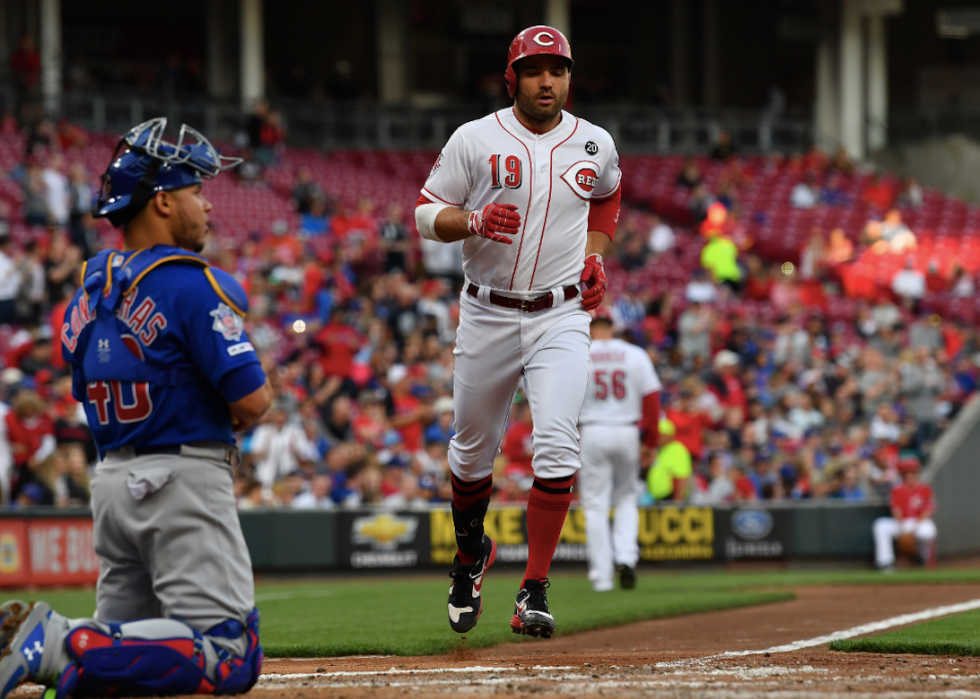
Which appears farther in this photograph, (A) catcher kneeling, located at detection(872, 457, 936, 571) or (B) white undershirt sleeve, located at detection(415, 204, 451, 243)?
(A) catcher kneeling, located at detection(872, 457, 936, 571)

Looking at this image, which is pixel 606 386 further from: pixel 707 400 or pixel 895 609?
pixel 707 400

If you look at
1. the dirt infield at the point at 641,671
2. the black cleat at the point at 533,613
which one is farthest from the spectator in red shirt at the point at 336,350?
→ the black cleat at the point at 533,613

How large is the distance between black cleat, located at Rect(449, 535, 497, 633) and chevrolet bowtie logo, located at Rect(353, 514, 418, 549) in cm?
812

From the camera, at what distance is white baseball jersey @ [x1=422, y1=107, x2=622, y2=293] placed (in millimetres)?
5773

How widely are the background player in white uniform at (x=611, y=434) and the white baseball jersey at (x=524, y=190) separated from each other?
4.32 meters

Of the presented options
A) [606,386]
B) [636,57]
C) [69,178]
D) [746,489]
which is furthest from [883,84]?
[606,386]

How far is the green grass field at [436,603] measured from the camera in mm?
6312

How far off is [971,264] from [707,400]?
9.44m

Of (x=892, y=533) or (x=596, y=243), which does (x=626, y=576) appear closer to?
(x=596, y=243)

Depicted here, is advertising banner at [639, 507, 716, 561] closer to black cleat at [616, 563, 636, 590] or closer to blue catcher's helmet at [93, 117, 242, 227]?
black cleat at [616, 563, 636, 590]

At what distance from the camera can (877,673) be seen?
4.55 meters

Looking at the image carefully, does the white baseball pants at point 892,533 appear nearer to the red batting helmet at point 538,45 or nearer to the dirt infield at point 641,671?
the dirt infield at point 641,671

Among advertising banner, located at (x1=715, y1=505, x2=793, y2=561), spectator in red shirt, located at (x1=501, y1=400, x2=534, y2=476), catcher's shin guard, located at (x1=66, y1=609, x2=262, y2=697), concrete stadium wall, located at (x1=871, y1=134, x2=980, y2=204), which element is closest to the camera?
catcher's shin guard, located at (x1=66, y1=609, x2=262, y2=697)

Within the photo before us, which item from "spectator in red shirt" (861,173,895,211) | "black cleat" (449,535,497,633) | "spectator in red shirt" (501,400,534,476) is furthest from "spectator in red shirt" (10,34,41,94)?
"black cleat" (449,535,497,633)
